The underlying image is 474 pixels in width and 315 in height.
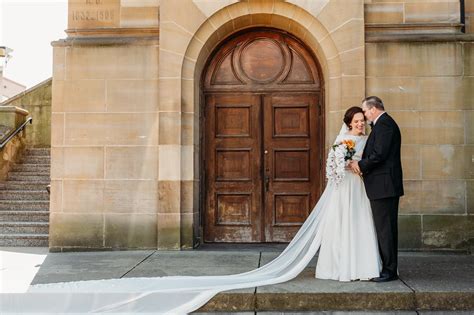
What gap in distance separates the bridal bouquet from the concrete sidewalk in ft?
4.27

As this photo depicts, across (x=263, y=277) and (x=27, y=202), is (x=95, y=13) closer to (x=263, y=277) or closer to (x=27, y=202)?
(x=27, y=202)

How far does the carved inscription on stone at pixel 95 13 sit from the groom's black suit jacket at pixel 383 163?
16.9 feet

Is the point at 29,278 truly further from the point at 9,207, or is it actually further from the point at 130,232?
the point at 9,207

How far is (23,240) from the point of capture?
10.1 meters

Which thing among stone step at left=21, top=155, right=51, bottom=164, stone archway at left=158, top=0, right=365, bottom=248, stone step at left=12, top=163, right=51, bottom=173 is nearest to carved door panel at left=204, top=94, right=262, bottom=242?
stone archway at left=158, top=0, right=365, bottom=248

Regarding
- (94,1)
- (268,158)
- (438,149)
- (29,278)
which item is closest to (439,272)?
(438,149)

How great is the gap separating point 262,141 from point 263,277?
364cm

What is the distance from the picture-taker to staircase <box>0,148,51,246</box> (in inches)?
399

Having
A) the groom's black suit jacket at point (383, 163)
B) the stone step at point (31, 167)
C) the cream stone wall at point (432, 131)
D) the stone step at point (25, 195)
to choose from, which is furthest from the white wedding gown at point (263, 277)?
the stone step at point (31, 167)

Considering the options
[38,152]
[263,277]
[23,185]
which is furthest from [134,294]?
[38,152]

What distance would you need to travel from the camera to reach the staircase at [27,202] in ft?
33.2

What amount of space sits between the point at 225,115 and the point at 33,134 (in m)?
8.83

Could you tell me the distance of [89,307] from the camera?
5820mm

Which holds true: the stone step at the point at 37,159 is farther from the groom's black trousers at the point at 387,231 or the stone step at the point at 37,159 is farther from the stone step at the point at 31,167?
the groom's black trousers at the point at 387,231
